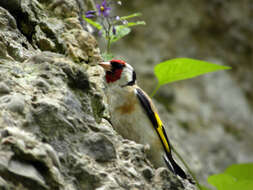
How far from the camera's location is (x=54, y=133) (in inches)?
55.4

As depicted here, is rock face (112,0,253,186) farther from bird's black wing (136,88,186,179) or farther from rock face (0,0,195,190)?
rock face (0,0,195,190)

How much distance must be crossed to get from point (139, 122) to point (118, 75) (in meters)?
0.26

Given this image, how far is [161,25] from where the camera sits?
20.9ft

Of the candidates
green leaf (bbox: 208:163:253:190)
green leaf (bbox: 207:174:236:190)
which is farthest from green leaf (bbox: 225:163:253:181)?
green leaf (bbox: 207:174:236:190)

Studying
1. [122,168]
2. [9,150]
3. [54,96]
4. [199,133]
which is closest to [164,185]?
[122,168]

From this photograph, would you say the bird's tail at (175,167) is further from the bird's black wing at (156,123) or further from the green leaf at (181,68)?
the green leaf at (181,68)

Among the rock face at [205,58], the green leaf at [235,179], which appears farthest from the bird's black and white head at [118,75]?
the rock face at [205,58]

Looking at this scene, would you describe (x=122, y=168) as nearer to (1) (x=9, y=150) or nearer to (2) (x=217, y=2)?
(1) (x=9, y=150)

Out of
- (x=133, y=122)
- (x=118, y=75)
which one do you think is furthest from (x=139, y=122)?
(x=118, y=75)

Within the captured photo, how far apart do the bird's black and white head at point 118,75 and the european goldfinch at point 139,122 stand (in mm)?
20

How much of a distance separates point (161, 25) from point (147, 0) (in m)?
0.46

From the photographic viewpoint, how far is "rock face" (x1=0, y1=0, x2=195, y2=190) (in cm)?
120

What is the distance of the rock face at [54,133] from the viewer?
1.20 metres

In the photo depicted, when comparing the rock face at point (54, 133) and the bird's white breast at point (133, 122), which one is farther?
the bird's white breast at point (133, 122)
